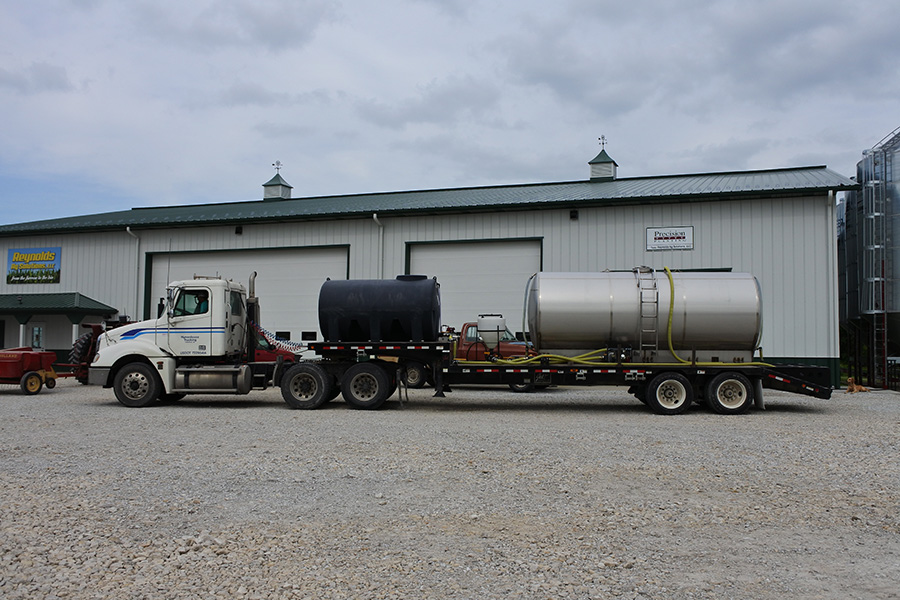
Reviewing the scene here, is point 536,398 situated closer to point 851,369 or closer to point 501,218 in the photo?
point 501,218

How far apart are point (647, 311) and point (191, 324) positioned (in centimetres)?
1024

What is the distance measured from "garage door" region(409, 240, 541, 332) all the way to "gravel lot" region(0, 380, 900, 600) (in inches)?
466

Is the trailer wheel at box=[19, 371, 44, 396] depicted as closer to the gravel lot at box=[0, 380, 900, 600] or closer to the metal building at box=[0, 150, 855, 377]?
the metal building at box=[0, 150, 855, 377]

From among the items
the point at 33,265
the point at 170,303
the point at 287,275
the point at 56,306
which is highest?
the point at 33,265

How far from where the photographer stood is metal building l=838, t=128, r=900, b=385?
2025 cm

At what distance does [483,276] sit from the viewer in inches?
934

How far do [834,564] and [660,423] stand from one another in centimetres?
778

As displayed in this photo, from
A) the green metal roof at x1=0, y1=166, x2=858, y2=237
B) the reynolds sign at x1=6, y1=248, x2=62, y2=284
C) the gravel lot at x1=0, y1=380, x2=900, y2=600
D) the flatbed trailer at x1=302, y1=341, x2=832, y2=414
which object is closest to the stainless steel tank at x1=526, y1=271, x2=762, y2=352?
the flatbed trailer at x1=302, y1=341, x2=832, y2=414

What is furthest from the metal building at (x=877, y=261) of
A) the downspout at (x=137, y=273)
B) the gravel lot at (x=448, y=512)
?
the downspout at (x=137, y=273)

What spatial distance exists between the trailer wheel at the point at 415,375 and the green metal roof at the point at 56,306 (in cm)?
1638

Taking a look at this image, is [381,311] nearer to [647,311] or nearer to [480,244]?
[647,311]

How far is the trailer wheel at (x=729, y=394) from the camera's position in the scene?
14.2 metres

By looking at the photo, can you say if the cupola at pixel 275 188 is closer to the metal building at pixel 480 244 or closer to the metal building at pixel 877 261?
the metal building at pixel 480 244

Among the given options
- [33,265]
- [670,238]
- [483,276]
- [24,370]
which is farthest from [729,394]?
[33,265]
